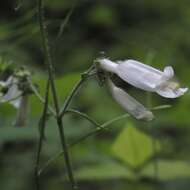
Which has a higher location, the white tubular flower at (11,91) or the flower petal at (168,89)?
the white tubular flower at (11,91)

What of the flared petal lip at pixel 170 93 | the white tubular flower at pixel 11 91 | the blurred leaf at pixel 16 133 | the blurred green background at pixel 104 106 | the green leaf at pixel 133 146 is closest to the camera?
the flared petal lip at pixel 170 93

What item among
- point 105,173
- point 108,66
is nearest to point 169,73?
point 108,66

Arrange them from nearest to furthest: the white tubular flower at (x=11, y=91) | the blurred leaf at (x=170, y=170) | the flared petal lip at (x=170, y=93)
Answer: the flared petal lip at (x=170, y=93)
the white tubular flower at (x=11, y=91)
the blurred leaf at (x=170, y=170)

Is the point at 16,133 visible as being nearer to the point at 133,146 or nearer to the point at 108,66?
the point at 133,146

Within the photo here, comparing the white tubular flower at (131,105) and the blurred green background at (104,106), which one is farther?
the blurred green background at (104,106)

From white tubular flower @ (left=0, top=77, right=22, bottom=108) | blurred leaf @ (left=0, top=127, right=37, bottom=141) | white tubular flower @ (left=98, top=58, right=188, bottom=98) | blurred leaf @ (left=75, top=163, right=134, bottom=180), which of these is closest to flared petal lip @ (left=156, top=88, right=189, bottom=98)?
white tubular flower @ (left=98, top=58, right=188, bottom=98)

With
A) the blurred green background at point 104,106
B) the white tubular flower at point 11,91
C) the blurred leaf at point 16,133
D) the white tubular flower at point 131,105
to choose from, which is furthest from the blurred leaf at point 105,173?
the white tubular flower at point 131,105

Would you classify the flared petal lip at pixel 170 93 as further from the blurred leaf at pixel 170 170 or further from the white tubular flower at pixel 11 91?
the blurred leaf at pixel 170 170

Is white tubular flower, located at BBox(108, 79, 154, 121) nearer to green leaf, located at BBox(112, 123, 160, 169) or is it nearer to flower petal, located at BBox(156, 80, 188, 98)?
flower petal, located at BBox(156, 80, 188, 98)

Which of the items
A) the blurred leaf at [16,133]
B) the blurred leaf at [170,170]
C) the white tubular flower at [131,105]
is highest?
the blurred leaf at [16,133]
